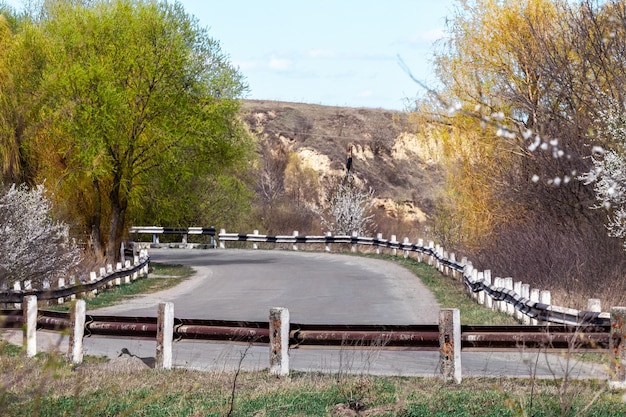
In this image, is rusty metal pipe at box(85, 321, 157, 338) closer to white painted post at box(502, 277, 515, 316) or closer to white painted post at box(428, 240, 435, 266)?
white painted post at box(502, 277, 515, 316)

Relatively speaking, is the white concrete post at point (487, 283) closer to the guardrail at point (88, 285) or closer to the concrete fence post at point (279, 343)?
the guardrail at point (88, 285)

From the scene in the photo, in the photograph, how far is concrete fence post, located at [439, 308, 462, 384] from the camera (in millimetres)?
12125

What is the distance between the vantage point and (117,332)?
1427 cm

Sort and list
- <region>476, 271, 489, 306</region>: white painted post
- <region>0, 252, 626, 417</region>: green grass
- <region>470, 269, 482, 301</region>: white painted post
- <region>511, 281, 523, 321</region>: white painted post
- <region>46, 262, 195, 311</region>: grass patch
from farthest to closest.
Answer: <region>46, 262, 195, 311</region>: grass patch < <region>470, 269, 482, 301</region>: white painted post < <region>476, 271, 489, 306</region>: white painted post < <region>511, 281, 523, 321</region>: white painted post < <region>0, 252, 626, 417</region>: green grass

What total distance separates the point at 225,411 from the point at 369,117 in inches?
→ 4121

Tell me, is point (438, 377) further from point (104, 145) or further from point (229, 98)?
point (229, 98)

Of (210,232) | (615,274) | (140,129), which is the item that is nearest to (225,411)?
(615,274)

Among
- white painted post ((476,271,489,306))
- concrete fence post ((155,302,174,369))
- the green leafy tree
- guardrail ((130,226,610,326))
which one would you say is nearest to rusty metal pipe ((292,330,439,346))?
concrete fence post ((155,302,174,369))

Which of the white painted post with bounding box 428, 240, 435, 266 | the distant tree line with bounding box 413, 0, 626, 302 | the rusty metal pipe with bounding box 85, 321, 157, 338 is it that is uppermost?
the distant tree line with bounding box 413, 0, 626, 302

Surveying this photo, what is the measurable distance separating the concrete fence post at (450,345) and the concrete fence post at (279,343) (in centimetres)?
193

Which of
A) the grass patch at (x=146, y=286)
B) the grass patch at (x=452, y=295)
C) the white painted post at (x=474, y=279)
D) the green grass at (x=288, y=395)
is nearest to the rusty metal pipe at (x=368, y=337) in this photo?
the green grass at (x=288, y=395)

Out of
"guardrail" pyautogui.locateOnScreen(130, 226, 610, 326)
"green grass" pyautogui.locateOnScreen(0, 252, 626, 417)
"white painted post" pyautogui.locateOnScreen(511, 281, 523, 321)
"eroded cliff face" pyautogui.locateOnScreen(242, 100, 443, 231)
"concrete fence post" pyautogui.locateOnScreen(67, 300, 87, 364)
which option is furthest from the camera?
"eroded cliff face" pyautogui.locateOnScreen(242, 100, 443, 231)

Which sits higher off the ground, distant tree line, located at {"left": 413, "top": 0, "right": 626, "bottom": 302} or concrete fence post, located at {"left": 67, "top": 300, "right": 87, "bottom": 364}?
distant tree line, located at {"left": 413, "top": 0, "right": 626, "bottom": 302}

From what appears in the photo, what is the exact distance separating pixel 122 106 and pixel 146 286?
28.5 ft
